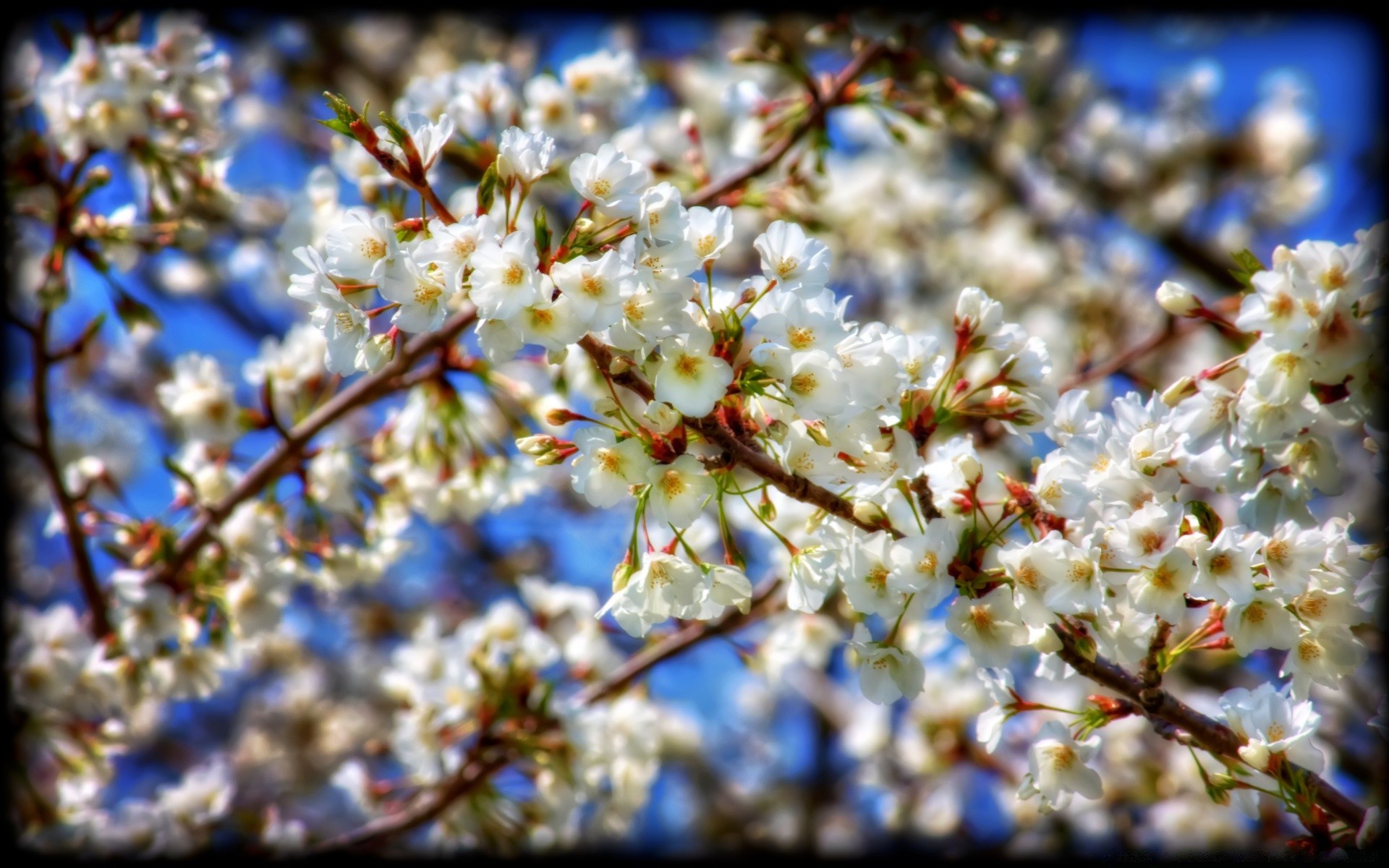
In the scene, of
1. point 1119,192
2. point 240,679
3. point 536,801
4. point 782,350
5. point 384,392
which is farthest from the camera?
point 240,679

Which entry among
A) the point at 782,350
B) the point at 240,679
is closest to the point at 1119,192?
the point at 782,350

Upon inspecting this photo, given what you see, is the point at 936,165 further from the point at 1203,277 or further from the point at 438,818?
the point at 438,818

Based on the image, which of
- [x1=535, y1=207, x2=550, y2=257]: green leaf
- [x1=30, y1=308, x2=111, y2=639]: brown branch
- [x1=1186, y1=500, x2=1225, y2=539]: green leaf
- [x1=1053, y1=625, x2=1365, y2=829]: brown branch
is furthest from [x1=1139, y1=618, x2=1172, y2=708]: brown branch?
[x1=30, y1=308, x2=111, y2=639]: brown branch

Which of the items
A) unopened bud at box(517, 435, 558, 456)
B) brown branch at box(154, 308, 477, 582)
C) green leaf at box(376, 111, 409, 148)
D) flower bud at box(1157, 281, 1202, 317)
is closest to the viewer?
green leaf at box(376, 111, 409, 148)

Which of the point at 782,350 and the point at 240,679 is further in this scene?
the point at 240,679

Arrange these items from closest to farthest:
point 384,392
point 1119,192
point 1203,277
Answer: point 384,392 → point 1203,277 → point 1119,192

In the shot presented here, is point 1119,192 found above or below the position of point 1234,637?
below

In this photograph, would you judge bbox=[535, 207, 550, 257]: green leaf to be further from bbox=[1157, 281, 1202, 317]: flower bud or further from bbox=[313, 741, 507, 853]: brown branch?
bbox=[313, 741, 507, 853]: brown branch

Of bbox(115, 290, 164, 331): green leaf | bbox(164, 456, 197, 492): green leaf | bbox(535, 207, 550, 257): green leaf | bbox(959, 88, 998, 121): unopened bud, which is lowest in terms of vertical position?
bbox(164, 456, 197, 492): green leaf
